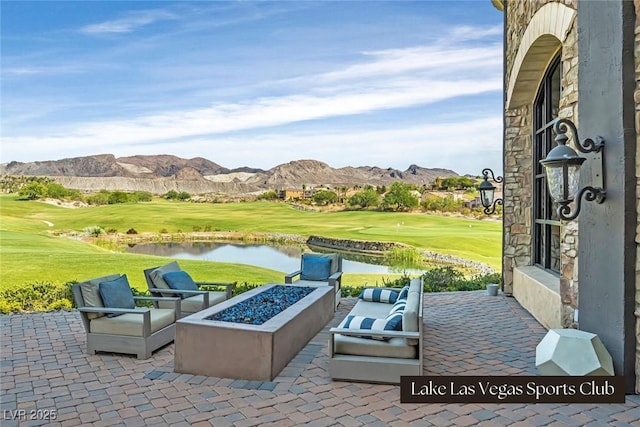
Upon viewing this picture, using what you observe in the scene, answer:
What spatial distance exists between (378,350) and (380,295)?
2.05 meters

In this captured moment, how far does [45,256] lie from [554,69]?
11946mm

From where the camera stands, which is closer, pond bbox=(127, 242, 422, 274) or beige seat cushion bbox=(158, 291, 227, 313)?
beige seat cushion bbox=(158, 291, 227, 313)

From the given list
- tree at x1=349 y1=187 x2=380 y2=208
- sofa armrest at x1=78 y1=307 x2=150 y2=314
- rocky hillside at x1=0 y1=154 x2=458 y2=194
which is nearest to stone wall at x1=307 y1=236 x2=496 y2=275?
tree at x1=349 y1=187 x2=380 y2=208

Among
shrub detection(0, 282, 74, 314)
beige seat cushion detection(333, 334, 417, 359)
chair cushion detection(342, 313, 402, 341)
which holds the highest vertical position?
chair cushion detection(342, 313, 402, 341)

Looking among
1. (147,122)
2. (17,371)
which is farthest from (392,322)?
(147,122)

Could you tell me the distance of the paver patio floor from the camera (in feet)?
11.1

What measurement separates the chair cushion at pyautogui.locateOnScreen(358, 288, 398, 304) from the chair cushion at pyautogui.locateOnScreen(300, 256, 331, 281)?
1.68m

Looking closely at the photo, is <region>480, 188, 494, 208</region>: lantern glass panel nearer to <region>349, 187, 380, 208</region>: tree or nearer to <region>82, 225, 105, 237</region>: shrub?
Result: <region>349, 187, 380, 208</region>: tree

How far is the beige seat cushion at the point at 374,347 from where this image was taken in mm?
4086

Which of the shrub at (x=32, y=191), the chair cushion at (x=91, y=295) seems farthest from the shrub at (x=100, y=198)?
the chair cushion at (x=91, y=295)

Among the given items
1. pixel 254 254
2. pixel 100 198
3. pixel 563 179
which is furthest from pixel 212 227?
pixel 563 179

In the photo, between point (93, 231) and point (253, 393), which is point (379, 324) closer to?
point (253, 393)

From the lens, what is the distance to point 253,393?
12.7ft

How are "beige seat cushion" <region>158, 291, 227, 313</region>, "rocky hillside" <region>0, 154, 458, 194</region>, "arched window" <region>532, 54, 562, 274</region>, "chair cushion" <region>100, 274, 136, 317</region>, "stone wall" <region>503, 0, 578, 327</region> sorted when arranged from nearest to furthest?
"chair cushion" <region>100, 274, 136, 317</region>
"beige seat cushion" <region>158, 291, 227, 313</region>
"arched window" <region>532, 54, 562, 274</region>
"stone wall" <region>503, 0, 578, 327</region>
"rocky hillside" <region>0, 154, 458, 194</region>
